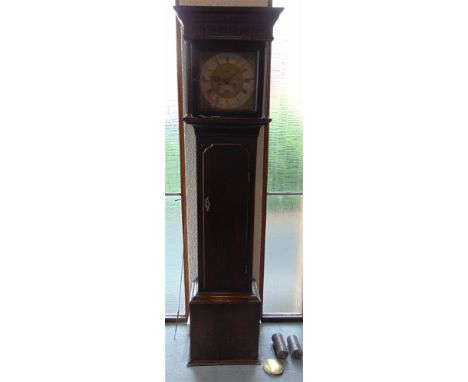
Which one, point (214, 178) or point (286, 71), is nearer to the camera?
point (214, 178)

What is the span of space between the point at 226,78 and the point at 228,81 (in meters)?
0.01

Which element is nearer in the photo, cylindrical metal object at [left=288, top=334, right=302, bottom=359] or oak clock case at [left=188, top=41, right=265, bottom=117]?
oak clock case at [left=188, top=41, right=265, bottom=117]

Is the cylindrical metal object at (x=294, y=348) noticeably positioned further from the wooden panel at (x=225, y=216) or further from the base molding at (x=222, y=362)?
the wooden panel at (x=225, y=216)

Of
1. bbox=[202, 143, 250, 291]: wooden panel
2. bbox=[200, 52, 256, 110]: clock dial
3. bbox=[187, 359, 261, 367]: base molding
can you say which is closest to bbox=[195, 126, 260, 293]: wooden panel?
bbox=[202, 143, 250, 291]: wooden panel

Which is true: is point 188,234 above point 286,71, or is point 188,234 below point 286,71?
below

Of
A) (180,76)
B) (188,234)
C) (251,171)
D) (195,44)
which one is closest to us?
(195,44)

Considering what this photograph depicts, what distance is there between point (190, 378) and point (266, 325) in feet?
1.92

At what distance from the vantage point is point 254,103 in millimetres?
1492

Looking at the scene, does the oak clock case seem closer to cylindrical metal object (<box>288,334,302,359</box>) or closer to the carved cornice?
the carved cornice

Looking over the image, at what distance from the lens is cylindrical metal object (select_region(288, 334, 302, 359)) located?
1776 millimetres
